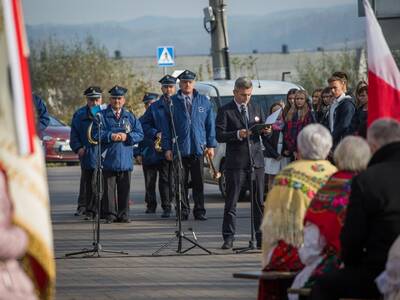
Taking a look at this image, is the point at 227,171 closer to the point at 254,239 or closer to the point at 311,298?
the point at 254,239

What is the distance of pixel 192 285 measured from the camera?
43.0 ft

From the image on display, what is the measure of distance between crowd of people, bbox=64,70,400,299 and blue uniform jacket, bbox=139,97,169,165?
2 centimetres

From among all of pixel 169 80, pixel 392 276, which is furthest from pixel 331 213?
pixel 169 80

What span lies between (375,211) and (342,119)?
8.16 meters

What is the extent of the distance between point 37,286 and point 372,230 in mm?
2218

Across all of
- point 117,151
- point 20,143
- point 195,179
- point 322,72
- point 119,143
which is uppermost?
point 20,143

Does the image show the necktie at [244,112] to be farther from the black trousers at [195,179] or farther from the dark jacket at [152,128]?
the black trousers at [195,179]

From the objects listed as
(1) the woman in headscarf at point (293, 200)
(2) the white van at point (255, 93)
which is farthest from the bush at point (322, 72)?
(1) the woman in headscarf at point (293, 200)

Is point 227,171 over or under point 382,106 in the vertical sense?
under

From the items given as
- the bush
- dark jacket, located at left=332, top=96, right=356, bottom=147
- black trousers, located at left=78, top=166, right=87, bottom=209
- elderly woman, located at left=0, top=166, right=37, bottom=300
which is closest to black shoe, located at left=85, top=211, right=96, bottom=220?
black trousers, located at left=78, top=166, right=87, bottom=209

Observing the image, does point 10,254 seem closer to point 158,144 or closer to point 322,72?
point 158,144

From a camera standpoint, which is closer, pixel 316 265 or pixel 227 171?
pixel 316 265

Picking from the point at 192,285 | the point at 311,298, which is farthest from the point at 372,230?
the point at 192,285

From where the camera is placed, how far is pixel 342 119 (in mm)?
16578
